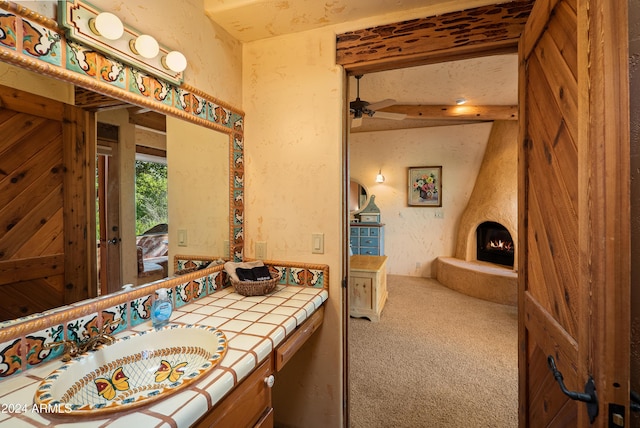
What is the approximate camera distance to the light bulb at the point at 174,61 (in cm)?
121

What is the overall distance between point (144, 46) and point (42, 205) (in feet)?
2.27

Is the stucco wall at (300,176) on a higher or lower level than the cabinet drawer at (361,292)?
higher

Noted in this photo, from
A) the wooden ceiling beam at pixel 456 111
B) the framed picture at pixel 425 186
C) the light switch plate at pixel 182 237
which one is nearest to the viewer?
the light switch plate at pixel 182 237

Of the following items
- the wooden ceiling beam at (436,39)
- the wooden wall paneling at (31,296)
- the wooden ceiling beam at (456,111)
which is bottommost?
the wooden wall paneling at (31,296)

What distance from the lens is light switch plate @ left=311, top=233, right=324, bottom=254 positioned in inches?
63.3

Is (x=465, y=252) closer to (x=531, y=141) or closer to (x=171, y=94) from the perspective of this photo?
(x=531, y=141)

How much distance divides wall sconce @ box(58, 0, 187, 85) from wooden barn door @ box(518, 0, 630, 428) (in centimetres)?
138

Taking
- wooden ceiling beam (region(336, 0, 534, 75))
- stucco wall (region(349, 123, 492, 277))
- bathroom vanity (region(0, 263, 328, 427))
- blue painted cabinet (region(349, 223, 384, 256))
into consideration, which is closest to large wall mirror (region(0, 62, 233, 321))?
bathroom vanity (region(0, 263, 328, 427))

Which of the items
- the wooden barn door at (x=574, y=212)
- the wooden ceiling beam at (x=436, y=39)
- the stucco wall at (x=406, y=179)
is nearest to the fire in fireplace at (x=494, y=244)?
the stucco wall at (x=406, y=179)

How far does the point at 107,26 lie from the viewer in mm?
965

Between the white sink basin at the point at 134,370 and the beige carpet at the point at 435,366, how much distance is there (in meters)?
1.34

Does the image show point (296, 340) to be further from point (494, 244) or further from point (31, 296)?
point (494, 244)

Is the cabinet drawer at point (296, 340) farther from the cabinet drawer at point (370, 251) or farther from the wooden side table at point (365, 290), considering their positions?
the cabinet drawer at point (370, 251)

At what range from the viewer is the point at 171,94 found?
1274 mm
